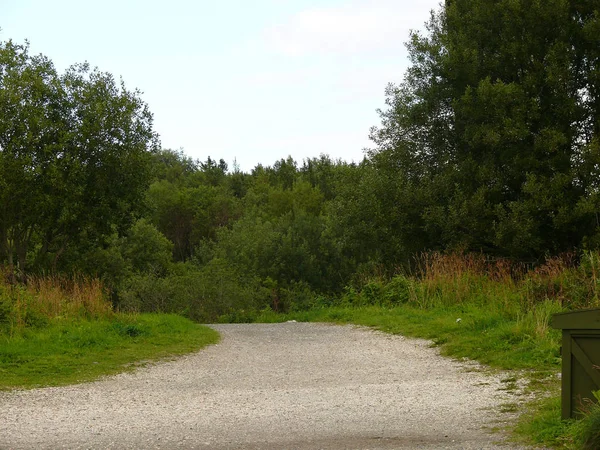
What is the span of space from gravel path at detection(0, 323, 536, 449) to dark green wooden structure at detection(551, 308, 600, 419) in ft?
2.35

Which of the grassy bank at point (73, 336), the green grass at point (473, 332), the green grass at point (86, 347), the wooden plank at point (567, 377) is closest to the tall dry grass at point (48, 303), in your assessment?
the grassy bank at point (73, 336)

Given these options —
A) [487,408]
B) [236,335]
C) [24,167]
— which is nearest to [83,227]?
[24,167]

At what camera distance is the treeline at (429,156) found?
22.1m

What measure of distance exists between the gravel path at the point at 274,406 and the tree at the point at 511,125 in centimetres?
1204

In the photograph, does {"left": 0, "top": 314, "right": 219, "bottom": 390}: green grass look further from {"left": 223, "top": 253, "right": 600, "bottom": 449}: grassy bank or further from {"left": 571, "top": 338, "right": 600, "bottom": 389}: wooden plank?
{"left": 571, "top": 338, "right": 600, "bottom": 389}: wooden plank

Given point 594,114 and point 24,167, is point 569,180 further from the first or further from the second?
point 24,167

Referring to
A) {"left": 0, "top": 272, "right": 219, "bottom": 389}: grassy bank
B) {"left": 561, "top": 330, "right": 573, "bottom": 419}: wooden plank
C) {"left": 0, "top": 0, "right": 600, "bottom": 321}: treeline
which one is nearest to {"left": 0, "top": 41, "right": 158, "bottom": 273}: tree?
{"left": 0, "top": 0, "right": 600, "bottom": 321}: treeline

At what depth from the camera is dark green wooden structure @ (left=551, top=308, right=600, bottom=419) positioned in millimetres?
5527

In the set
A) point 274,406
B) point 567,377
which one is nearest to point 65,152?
point 274,406

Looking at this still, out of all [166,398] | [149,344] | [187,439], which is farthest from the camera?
[149,344]

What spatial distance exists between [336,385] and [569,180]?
51.9 feet

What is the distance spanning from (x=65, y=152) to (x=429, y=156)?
505 inches

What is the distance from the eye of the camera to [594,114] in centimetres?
2378

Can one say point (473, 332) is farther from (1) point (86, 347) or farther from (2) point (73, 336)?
(2) point (73, 336)
